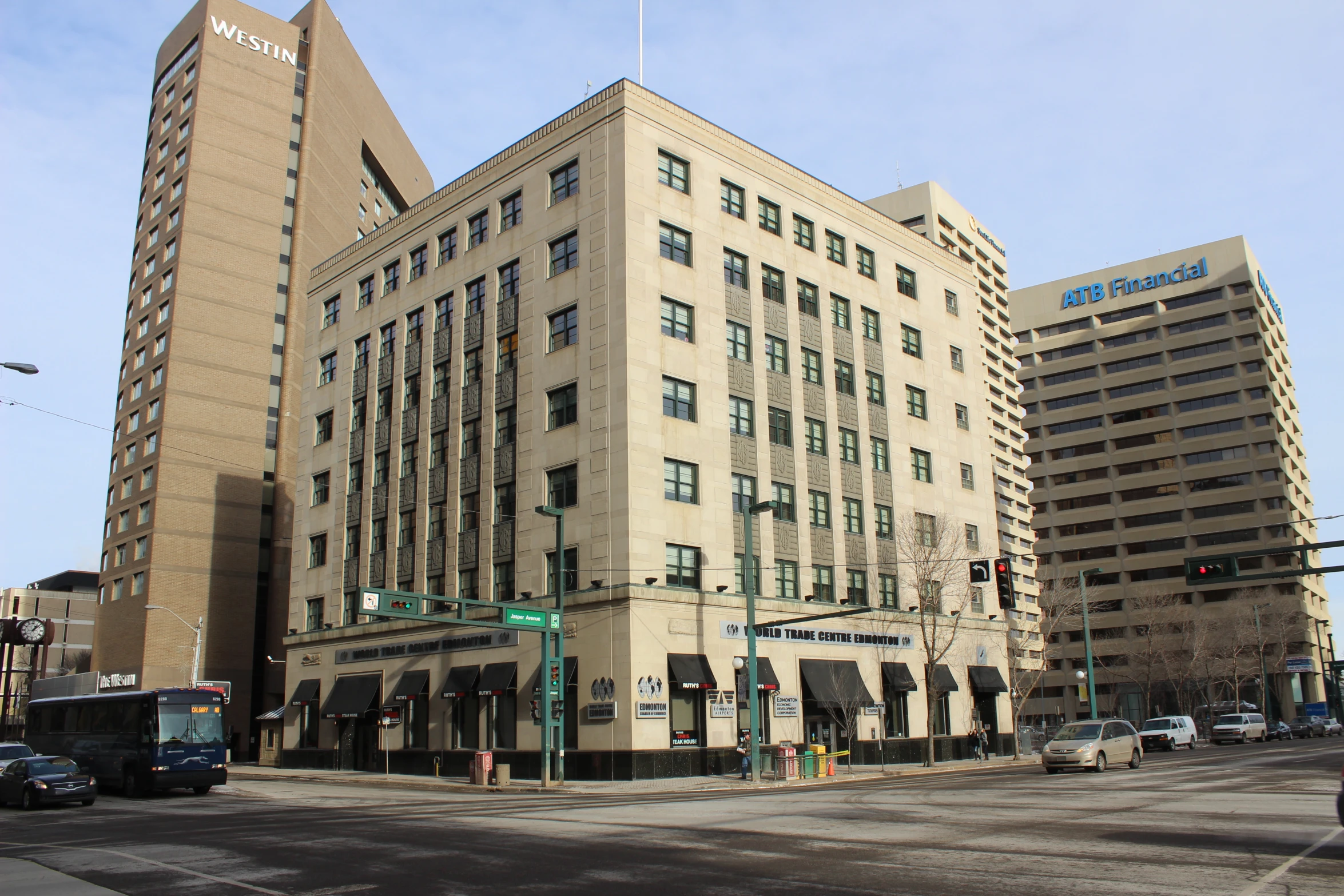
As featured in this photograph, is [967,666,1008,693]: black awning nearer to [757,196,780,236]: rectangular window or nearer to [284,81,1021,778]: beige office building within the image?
[284,81,1021,778]: beige office building

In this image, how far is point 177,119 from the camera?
85500 millimetres

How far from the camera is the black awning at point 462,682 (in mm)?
42281

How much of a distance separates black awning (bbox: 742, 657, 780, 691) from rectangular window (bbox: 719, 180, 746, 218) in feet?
67.6

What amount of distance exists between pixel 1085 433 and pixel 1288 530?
24.8 metres

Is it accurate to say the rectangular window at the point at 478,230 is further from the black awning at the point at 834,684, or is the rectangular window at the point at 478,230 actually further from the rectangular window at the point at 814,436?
the black awning at the point at 834,684

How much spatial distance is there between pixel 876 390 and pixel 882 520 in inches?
276

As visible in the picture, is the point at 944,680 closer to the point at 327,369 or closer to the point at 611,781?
the point at 611,781

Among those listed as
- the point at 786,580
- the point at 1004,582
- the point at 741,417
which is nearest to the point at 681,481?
the point at 741,417

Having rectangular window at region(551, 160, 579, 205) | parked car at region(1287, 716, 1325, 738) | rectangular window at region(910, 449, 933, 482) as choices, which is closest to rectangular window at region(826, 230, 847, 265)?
rectangular window at region(910, 449, 933, 482)

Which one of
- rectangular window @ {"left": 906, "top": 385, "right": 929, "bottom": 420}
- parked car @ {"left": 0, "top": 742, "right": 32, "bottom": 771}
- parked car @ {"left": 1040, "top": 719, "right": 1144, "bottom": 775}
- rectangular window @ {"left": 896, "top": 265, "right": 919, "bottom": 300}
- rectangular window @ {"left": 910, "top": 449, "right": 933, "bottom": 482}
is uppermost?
rectangular window @ {"left": 896, "top": 265, "right": 919, "bottom": 300}

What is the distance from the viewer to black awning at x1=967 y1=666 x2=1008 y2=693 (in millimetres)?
51281

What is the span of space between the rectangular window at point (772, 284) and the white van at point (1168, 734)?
3172cm

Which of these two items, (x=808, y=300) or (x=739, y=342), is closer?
(x=739, y=342)

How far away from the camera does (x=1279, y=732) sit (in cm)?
7194
